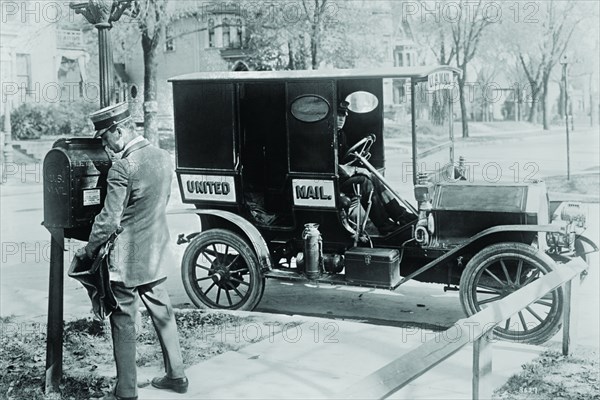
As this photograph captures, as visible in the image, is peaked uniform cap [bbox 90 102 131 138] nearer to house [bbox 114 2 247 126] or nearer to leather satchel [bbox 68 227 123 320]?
leather satchel [bbox 68 227 123 320]

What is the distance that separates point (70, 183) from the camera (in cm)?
534

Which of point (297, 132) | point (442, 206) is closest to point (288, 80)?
point (297, 132)

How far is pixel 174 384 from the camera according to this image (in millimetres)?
5152

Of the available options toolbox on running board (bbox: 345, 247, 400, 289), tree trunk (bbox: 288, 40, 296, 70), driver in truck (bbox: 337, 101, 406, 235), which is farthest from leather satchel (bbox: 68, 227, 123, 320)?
tree trunk (bbox: 288, 40, 296, 70)

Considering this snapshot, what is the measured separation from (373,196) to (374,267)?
83 centimetres

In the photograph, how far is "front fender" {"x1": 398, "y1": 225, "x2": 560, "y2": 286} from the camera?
21.8 feet

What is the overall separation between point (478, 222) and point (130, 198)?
3.45 metres

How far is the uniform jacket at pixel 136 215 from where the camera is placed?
4875mm

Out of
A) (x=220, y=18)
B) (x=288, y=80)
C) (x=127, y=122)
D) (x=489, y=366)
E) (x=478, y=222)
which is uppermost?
(x=220, y=18)

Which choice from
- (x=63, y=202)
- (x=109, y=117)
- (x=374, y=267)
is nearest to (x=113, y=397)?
(x=63, y=202)

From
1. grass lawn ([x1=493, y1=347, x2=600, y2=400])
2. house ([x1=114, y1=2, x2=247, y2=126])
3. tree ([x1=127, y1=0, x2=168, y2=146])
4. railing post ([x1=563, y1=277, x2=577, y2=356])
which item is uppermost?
house ([x1=114, y1=2, x2=247, y2=126])

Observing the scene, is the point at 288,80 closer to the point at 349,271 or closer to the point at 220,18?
the point at 349,271

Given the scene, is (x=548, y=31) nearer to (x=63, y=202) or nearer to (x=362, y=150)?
(x=362, y=150)

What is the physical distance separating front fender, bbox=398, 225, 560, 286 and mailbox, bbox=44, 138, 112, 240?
10.1 feet
